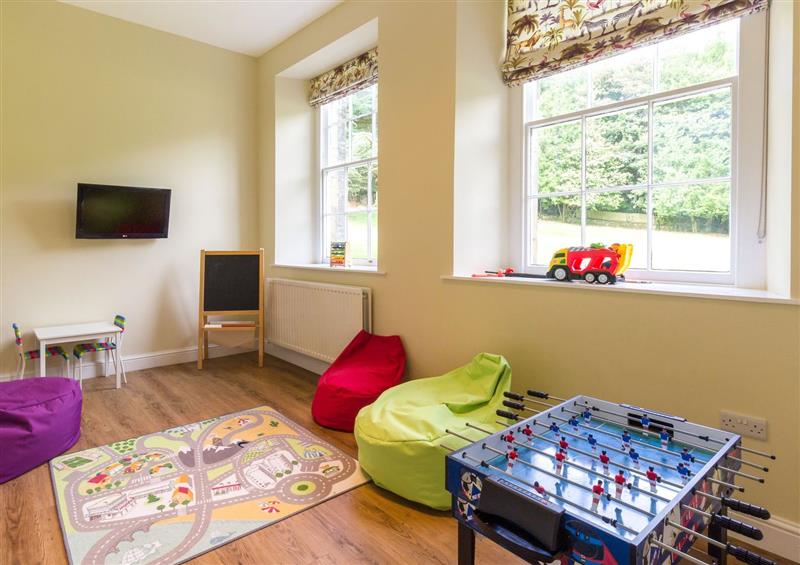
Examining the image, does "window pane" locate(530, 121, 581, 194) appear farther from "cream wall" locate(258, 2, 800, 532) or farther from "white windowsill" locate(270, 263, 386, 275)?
"white windowsill" locate(270, 263, 386, 275)

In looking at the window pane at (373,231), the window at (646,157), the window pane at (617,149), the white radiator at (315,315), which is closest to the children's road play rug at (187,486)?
the white radiator at (315,315)

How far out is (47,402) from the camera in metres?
2.37

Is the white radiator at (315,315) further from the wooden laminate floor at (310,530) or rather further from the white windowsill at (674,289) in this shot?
the white windowsill at (674,289)

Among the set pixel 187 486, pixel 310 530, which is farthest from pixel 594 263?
pixel 187 486

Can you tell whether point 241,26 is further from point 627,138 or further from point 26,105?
point 627,138

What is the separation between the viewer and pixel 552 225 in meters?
2.73

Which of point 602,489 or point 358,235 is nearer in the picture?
point 602,489

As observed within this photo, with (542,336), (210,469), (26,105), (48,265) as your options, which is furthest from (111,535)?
(26,105)

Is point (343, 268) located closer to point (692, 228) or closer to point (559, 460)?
point (692, 228)

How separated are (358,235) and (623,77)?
2.24 meters

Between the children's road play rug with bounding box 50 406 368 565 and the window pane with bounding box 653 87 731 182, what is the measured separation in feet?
6.80

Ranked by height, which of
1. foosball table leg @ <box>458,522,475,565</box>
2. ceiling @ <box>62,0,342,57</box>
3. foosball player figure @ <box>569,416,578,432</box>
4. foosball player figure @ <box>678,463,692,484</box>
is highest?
ceiling @ <box>62,0,342,57</box>

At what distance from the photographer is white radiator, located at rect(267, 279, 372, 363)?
3.34 m

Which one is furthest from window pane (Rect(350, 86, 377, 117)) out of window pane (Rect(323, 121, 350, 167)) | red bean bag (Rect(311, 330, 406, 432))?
red bean bag (Rect(311, 330, 406, 432))
